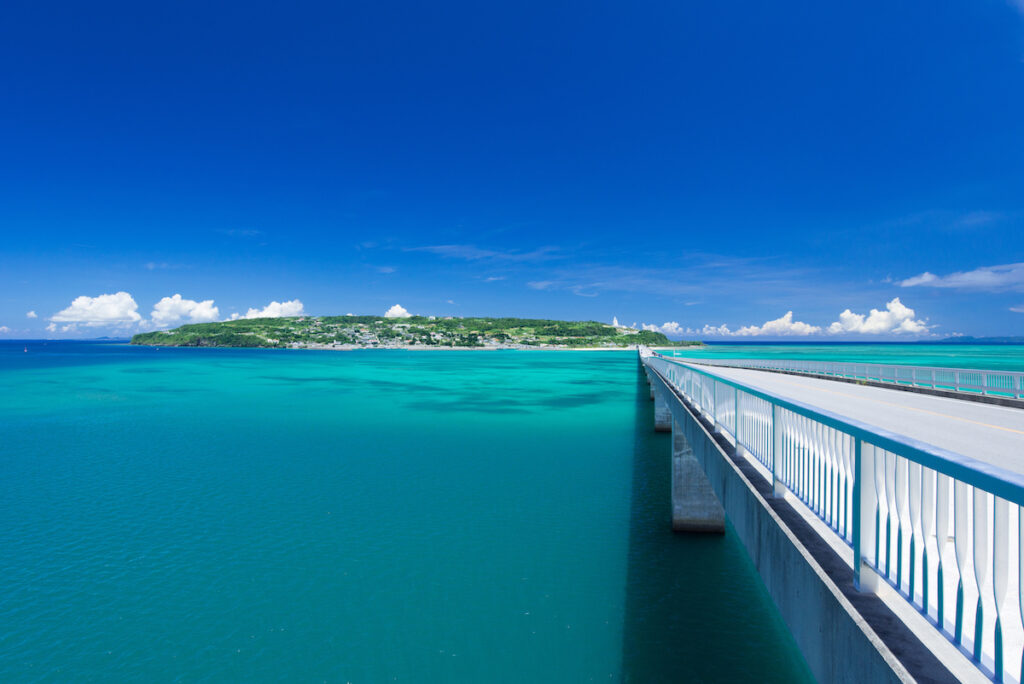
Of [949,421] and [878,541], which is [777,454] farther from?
[949,421]

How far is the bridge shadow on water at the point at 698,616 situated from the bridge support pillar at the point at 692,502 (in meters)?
0.33

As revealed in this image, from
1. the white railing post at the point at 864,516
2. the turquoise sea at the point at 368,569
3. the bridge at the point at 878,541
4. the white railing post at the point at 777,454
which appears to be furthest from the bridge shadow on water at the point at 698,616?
the white railing post at the point at 864,516

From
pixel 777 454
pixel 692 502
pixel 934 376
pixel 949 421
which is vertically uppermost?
pixel 777 454

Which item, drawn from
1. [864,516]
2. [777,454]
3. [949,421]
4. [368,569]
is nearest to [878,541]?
[864,516]

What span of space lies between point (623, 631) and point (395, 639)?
4660 mm

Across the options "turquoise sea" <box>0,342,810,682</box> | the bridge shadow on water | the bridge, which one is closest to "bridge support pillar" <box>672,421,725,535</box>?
the bridge shadow on water

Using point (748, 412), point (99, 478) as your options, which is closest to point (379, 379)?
point (99, 478)

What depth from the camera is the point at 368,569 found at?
42.8 ft

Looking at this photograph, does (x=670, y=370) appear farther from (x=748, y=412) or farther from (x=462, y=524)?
(x=748, y=412)

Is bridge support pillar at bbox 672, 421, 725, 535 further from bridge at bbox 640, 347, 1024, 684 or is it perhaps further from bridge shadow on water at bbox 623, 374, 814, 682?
bridge at bbox 640, 347, 1024, 684

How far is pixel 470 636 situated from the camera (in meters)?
10.4

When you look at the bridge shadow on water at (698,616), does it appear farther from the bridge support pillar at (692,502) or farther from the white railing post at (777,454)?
the white railing post at (777,454)

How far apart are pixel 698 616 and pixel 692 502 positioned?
4386 millimetres

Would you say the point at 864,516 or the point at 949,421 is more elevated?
the point at 864,516
